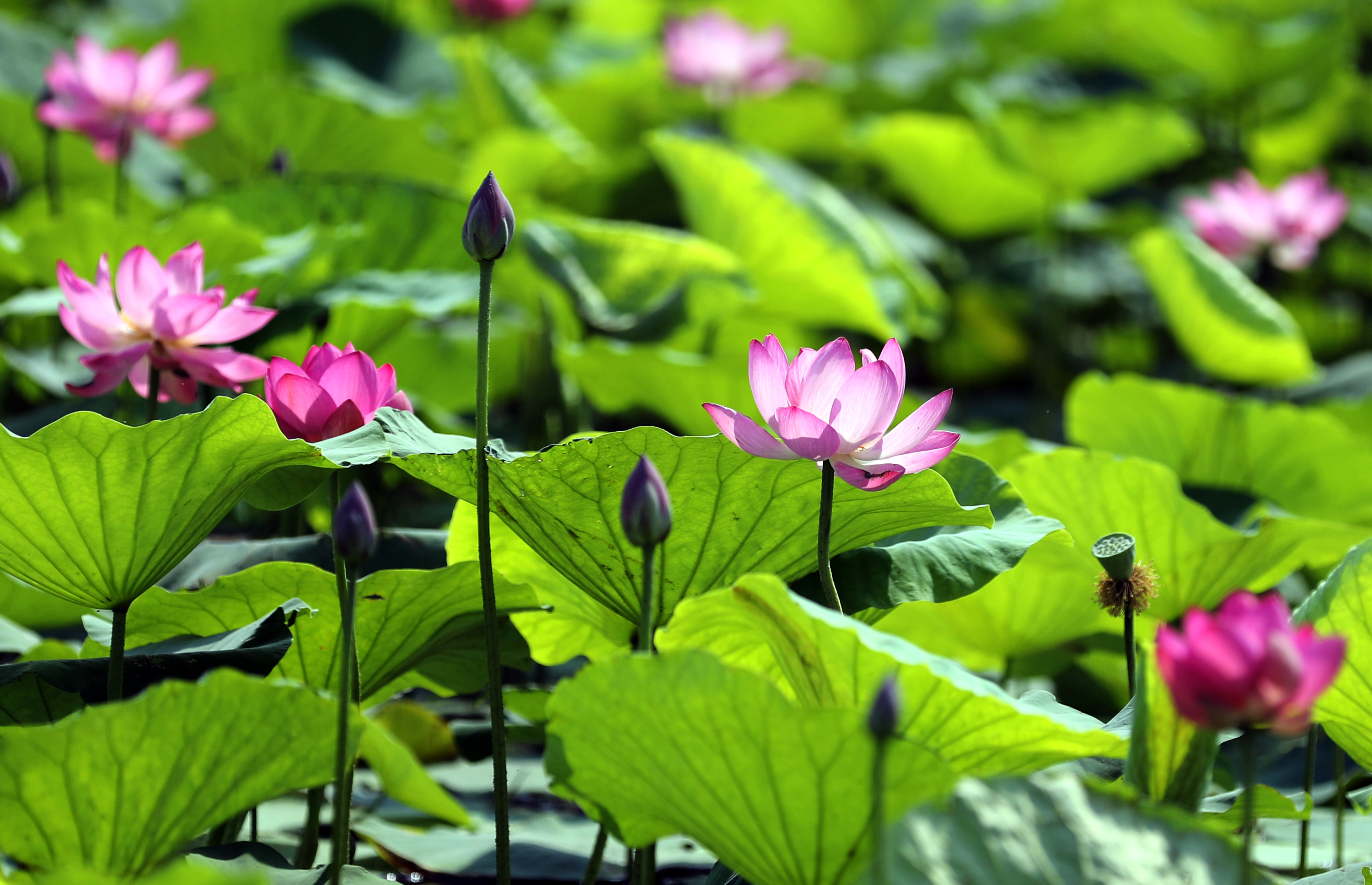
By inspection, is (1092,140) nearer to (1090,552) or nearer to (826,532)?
(1090,552)

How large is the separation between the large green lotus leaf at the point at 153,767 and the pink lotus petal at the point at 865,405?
35 cm

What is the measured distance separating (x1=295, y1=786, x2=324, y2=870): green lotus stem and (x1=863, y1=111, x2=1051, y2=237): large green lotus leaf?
202cm

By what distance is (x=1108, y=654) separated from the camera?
142cm

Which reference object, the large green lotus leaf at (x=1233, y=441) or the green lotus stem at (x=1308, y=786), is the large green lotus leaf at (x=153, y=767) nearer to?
the green lotus stem at (x=1308, y=786)

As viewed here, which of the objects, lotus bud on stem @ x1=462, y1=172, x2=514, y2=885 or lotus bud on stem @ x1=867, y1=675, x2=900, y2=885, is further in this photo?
lotus bud on stem @ x1=462, y1=172, x2=514, y2=885

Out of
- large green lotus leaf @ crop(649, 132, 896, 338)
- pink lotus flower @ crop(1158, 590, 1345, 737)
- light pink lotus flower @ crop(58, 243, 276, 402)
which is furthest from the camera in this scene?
large green lotus leaf @ crop(649, 132, 896, 338)

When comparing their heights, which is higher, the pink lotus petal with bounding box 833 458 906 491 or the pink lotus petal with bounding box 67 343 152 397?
the pink lotus petal with bounding box 67 343 152 397

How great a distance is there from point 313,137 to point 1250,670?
6.63 ft

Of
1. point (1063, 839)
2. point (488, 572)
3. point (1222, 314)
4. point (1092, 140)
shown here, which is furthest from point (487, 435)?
point (1092, 140)

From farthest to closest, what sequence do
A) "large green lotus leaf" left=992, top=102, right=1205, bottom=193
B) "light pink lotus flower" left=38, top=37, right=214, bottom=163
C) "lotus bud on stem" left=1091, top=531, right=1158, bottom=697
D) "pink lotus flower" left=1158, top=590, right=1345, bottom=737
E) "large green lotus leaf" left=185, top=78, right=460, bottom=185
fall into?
"large green lotus leaf" left=992, top=102, right=1205, bottom=193 → "large green lotus leaf" left=185, top=78, right=460, bottom=185 → "light pink lotus flower" left=38, top=37, right=214, bottom=163 → "lotus bud on stem" left=1091, top=531, right=1158, bottom=697 → "pink lotus flower" left=1158, top=590, right=1345, bottom=737

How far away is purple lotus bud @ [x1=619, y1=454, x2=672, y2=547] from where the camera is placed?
729 mm

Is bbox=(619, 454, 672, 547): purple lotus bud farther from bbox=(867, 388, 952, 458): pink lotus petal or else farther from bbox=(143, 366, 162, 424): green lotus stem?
bbox=(143, 366, 162, 424): green lotus stem

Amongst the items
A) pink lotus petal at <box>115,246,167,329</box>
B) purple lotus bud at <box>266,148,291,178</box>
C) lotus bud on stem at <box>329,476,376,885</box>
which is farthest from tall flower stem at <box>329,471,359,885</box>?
purple lotus bud at <box>266,148,291,178</box>

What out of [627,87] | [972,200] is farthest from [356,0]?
[972,200]
